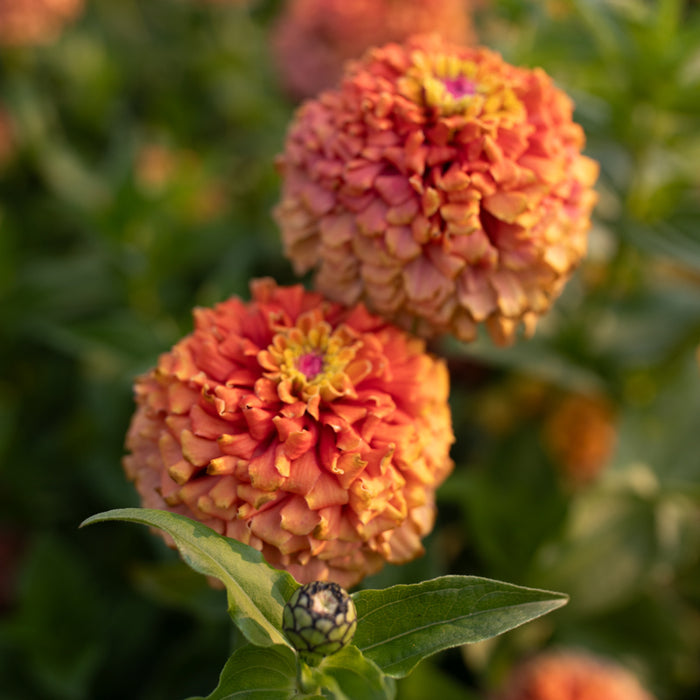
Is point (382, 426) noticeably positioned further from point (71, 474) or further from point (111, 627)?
point (71, 474)

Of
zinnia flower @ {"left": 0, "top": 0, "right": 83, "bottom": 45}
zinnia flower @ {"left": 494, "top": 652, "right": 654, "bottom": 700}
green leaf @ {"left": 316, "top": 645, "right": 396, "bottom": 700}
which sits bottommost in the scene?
zinnia flower @ {"left": 494, "top": 652, "right": 654, "bottom": 700}

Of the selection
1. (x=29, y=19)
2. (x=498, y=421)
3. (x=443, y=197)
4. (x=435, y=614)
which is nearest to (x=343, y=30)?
(x=29, y=19)

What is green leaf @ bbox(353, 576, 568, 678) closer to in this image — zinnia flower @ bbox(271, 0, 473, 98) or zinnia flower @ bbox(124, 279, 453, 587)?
zinnia flower @ bbox(124, 279, 453, 587)

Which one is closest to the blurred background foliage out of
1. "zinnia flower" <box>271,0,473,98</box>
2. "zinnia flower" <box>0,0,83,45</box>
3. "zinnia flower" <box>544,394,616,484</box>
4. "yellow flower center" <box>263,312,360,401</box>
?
"zinnia flower" <box>544,394,616,484</box>

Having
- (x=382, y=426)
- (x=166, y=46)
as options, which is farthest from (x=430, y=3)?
(x=382, y=426)

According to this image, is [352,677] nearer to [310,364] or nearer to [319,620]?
[319,620]

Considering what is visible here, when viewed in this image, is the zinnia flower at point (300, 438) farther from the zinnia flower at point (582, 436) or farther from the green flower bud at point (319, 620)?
the zinnia flower at point (582, 436)

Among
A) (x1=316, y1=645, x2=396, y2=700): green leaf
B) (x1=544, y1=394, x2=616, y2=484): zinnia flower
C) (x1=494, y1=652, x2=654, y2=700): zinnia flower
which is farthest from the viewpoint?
(x1=544, y1=394, x2=616, y2=484): zinnia flower
